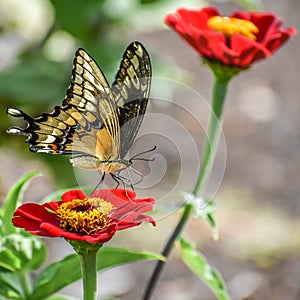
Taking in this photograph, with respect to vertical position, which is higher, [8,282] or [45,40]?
[8,282]

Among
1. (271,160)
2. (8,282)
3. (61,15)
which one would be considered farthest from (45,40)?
(8,282)

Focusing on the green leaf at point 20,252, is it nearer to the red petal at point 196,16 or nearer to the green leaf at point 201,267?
the green leaf at point 201,267

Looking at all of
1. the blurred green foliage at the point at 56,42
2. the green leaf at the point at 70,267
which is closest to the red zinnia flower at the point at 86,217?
the green leaf at the point at 70,267

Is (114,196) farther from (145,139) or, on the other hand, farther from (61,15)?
(145,139)

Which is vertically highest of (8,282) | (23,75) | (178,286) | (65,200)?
(65,200)

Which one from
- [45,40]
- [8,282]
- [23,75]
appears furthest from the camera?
[45,40]

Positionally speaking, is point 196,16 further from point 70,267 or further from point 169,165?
point 169,165

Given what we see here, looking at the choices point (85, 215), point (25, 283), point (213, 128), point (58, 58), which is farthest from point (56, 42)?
point (85, 215)
